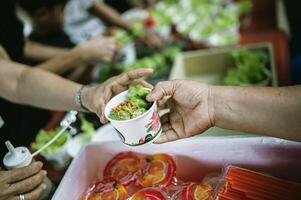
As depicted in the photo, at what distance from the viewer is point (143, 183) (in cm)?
118

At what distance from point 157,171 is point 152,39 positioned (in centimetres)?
183

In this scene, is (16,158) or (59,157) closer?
(16,158)

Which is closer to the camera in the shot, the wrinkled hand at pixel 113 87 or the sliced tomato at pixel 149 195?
the sliced tomato at pixel 149 195

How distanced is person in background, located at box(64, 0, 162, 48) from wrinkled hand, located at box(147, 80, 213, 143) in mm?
2154

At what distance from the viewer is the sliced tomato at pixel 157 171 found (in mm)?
1174

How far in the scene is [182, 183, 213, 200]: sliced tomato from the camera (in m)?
1.07

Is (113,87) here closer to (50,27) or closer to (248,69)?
(248,69)

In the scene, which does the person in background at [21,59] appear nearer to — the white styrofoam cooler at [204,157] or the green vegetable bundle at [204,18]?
the white styrofoam cooler at [204,157]

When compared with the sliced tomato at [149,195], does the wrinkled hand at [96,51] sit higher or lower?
higher

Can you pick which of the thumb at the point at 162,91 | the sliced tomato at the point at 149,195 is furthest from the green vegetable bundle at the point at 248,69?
the sliced tomato at the point at 149,195

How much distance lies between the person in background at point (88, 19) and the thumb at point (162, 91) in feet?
7.07

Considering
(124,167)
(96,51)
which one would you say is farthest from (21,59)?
(124,167)

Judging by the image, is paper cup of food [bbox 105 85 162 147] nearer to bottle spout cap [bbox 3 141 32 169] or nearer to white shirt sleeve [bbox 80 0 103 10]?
bottle spout cap [bbox 3 141 32 169]

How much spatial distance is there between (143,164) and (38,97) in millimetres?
712
